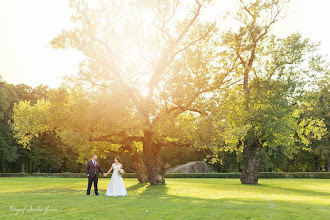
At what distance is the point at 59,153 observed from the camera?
7419 centimetres

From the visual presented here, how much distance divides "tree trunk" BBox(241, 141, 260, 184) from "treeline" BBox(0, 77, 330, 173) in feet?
55.8

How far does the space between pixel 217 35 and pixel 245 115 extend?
823 cm

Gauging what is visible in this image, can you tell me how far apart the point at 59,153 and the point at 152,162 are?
149 feet

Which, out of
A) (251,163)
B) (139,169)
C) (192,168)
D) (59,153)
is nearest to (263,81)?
(251,163)

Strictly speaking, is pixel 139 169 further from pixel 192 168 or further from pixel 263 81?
pixel 192 168

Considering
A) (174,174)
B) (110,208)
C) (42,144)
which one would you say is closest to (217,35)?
(110,208)

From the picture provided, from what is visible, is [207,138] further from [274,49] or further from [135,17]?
[274,49]

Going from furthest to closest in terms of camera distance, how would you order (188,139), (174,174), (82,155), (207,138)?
(174,174) → (82,155) → (188,139) → (207,138)

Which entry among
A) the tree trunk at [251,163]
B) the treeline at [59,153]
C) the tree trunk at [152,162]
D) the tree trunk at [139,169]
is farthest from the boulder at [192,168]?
the tree trunk at [152,162]

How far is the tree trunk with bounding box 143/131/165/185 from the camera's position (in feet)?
110

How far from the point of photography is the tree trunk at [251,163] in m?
38.6

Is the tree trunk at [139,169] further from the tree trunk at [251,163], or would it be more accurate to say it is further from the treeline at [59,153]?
the treeline at [59,153]

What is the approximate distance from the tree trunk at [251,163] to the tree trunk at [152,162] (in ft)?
32.3

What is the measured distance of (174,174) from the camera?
57.8 metres
